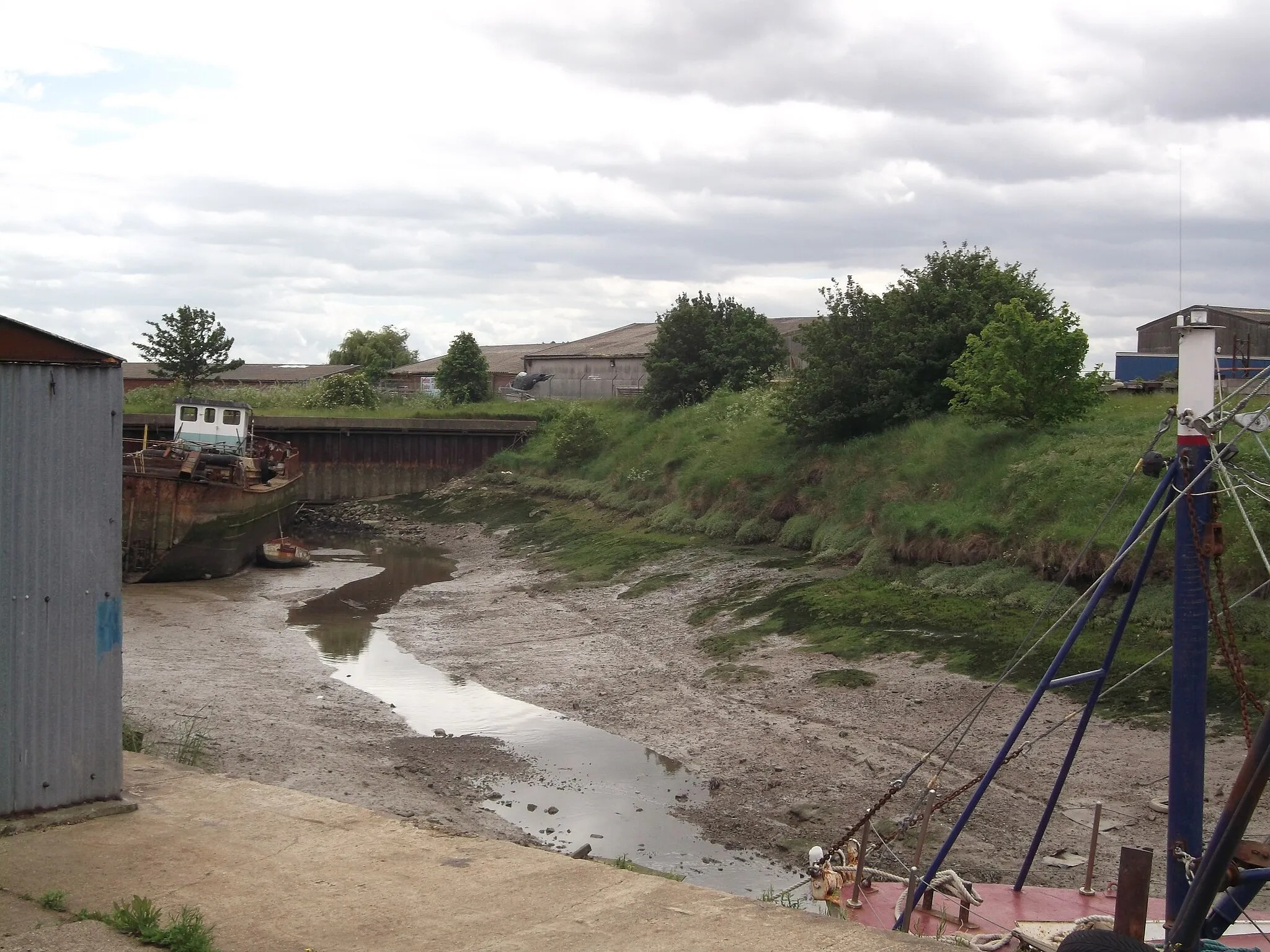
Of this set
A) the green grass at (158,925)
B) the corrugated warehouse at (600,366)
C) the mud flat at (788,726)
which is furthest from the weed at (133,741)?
the corrugated warehouse at (600,366)

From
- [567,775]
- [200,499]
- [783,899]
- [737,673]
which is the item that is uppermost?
[200,499]

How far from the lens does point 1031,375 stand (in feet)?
87.5

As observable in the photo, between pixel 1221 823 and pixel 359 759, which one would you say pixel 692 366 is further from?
pixel 1221 823

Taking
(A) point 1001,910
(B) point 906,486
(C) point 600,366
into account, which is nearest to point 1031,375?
(B) point 906,486

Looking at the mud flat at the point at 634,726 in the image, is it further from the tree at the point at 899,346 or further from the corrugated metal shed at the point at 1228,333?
the corrugated metal shed at the point at 1228,333

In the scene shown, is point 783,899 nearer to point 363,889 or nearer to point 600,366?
point 363,889

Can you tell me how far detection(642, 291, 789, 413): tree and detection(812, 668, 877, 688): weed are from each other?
28.0 m

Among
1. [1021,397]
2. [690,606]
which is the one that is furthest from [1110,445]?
[690,606]

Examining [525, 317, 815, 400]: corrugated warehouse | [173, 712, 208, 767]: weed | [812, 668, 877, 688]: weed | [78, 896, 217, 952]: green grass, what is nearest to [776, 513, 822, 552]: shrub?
[812, 668, 877, 688]: weed

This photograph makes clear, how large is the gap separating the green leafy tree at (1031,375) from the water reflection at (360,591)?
14586 millimetres

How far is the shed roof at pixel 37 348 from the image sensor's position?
26.5ft

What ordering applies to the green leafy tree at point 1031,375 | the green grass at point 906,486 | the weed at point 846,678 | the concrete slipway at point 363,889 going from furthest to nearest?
the green leafy tree at point 1031,375, the green grass at point 906,486, the weed at point 846,678, the concrete slipway at point 363,889

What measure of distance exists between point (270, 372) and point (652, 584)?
75190mm

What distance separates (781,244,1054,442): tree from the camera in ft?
105
